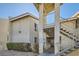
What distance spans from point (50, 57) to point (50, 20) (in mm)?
499

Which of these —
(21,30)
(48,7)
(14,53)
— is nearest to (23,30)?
(21,30)

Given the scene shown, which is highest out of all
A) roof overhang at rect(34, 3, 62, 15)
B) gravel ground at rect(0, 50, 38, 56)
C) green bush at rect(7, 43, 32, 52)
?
roof overhang at rect(34, 3, 62, 15)

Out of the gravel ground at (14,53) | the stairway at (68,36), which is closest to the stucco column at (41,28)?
the gravel ground at (14,53)

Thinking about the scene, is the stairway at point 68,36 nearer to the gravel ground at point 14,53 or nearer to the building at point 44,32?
the building at point 44,32

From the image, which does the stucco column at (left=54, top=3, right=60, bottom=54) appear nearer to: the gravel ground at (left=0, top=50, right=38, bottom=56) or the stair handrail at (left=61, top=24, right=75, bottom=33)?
the stair handrail at (left=61, top=24, right=75, bottom=33)

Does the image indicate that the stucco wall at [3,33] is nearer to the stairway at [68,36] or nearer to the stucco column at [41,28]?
the stucco column at [41,28]

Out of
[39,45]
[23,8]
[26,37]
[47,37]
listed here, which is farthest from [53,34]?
[23,8]

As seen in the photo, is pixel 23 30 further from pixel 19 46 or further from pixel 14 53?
pixel 14 53

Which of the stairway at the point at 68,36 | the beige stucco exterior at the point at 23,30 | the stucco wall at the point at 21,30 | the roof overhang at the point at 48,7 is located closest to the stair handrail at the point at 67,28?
the stairway at the point at 68,36

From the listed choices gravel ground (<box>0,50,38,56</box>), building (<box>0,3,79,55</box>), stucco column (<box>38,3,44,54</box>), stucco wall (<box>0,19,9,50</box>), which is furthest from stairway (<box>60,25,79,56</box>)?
stucco wall (<box>0,19,9,50</box>)

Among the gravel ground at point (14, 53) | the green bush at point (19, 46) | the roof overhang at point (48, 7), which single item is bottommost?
the gravel ground at point (14, 53)

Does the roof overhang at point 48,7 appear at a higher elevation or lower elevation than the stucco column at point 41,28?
higher

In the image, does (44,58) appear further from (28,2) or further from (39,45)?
(28,2)

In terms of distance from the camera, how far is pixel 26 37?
6.60 ft
